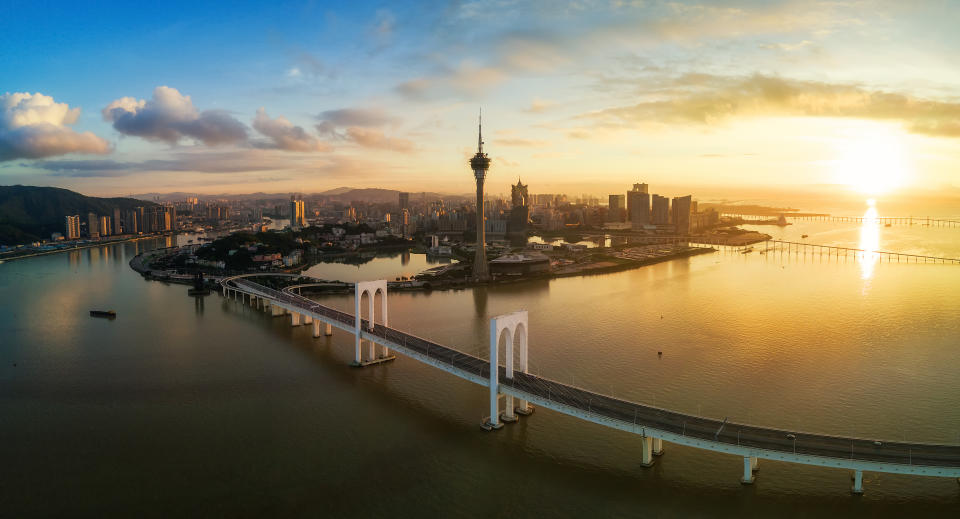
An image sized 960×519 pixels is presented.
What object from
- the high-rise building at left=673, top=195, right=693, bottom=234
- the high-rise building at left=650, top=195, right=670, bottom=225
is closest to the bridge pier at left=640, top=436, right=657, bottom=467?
the high-rise building at left=673, top=195, right=693, bottom=234

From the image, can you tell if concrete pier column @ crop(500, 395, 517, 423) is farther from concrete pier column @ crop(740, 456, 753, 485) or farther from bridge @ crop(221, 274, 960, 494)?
concrete pier column @ crop(740, 456, 753, 485)

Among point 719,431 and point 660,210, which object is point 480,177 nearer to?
point 719,431

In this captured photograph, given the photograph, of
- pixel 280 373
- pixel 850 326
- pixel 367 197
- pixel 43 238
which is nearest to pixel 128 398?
pixel 280 373

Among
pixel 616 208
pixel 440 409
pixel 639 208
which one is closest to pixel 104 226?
pixel 639 208

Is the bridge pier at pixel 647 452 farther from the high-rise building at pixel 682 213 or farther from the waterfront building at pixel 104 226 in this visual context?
the waterfront building at pixel 104 226

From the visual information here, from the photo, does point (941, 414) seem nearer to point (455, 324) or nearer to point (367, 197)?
point (455, 324)

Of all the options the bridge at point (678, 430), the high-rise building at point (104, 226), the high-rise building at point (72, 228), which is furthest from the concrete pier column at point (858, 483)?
the high-rise building at point (104, 226)

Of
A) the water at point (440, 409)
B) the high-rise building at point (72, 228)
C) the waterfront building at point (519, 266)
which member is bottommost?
the water at point (440, 409)
